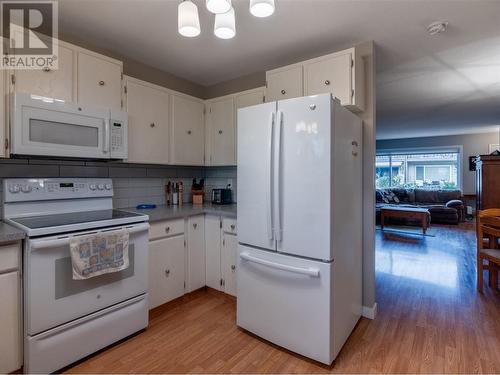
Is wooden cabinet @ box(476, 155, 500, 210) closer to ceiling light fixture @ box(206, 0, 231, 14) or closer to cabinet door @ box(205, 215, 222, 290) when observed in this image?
cabinet door @ box(205, 215, 222, 290)

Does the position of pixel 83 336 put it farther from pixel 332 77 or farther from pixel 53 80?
pixel 332 77

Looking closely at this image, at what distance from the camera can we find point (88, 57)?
6.89 ft

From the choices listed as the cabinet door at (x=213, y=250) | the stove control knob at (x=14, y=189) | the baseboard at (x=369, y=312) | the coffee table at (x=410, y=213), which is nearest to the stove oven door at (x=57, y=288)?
the stove control knob at (x=14, y=189)

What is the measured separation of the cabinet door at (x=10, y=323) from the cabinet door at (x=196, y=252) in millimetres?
1270

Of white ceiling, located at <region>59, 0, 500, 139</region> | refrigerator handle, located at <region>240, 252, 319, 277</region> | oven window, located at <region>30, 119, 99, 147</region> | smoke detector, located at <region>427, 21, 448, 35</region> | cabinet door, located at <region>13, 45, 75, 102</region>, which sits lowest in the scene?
refrigerator handle, located at <region>240, 252, 319, 277</region>

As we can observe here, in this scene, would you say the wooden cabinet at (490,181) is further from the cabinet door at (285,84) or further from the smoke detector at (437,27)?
the cabinet door at (285,84)

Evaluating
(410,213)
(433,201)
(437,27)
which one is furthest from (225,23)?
(433,201)

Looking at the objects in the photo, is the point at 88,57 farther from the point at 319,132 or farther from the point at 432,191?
the point at 432,191

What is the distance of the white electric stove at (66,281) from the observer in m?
1.56

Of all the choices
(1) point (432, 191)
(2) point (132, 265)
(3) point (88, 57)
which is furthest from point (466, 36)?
(1) point (432, 191)

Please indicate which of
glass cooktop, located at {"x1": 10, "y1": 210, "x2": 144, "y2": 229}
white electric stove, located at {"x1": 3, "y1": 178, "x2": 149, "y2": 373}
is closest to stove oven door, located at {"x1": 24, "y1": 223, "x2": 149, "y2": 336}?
white electric stove, located at {"x1": 3, "y1": 178, "x2": 149, "y2": 373}

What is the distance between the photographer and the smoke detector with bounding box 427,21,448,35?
1.98m

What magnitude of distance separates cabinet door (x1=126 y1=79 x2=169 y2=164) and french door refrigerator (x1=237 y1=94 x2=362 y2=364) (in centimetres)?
104

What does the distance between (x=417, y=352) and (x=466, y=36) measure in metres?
2.45
